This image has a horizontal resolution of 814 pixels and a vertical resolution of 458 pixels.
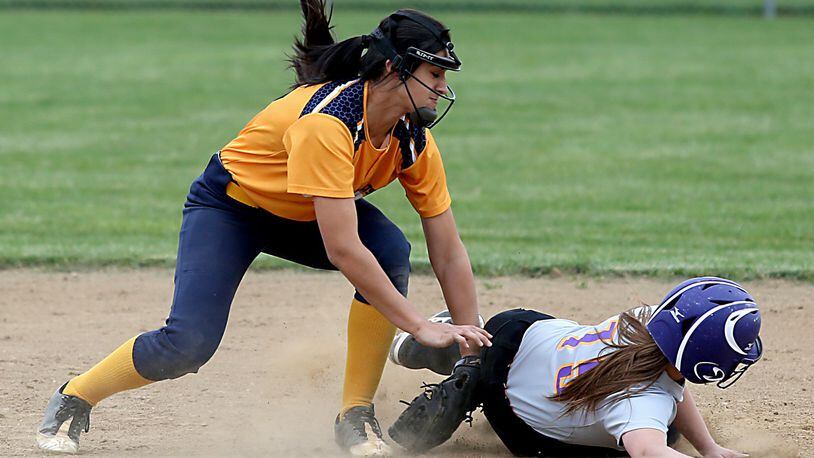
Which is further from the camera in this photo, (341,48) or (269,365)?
(269,365)

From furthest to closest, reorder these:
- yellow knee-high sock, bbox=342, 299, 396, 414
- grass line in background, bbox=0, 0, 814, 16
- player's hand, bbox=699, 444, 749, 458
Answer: grass line in background, bbox=0, 0, 814, 16 < yellow knee-high sock, bbox=342, 299, 396, 414 < player's hand, bbox=699, 444, 749, 458

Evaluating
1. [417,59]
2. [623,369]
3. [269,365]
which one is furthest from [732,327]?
[269,365]

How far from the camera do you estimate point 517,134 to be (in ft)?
42.6

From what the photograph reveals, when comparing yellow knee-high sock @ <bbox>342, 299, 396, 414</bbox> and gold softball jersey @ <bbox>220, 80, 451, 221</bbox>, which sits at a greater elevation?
gold softball jersey @ <bbox>220, 80, 451, 221</bbox>

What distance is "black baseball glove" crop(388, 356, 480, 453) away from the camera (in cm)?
406

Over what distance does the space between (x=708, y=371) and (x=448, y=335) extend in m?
0.78

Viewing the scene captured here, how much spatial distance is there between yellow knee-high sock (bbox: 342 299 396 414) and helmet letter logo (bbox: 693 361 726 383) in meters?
1.16

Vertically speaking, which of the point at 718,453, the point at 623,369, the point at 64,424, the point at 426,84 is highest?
the point at 426,84

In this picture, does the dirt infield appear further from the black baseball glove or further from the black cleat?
the black baseball glove

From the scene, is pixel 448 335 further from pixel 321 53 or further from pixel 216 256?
pixel 321 53

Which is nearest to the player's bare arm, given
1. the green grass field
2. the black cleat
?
the black cleat

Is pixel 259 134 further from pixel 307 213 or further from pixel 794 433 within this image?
pixel 794 433

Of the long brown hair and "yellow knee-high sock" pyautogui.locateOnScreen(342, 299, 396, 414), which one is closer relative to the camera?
the long brown hair

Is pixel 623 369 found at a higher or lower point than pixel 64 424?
higher
